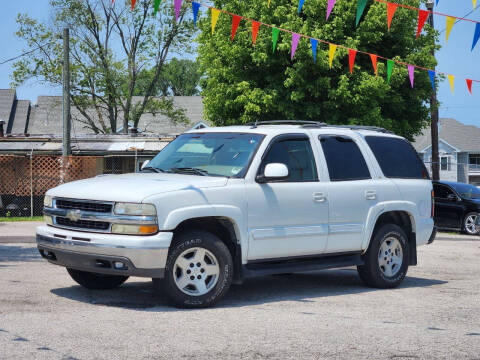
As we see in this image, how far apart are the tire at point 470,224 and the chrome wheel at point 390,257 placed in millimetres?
12145

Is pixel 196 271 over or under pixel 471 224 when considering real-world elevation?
over

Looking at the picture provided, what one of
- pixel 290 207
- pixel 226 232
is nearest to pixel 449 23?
pixel 290 207

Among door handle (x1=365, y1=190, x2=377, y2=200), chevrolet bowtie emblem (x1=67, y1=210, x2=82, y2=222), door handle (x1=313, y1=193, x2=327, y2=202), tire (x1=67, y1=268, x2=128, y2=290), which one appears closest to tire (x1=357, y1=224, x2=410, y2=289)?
door handle (x1=365, y1=190, x2=377, y2=200)

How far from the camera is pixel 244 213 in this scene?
313 inches

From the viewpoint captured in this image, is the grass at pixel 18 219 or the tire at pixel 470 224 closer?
the tire at pixel 470 224

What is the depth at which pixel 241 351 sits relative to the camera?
583 centimetres

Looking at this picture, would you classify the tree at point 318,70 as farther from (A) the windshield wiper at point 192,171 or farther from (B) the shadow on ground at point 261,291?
(A) the windshield wiper at point 192,171

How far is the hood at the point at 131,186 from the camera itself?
7.35m

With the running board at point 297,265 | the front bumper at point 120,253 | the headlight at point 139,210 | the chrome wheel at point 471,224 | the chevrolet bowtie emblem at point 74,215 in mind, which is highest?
the headlight at point 139,210

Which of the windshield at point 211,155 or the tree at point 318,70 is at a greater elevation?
the tree at point 318,70

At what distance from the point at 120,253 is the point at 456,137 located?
59.1m

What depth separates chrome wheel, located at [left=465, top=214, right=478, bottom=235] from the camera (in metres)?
21.1

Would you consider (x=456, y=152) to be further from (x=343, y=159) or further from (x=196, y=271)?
(x=196, y=271)

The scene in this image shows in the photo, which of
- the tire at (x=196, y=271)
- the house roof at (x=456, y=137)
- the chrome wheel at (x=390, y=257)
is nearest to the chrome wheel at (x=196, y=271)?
the tire at (x=196, y=271)
